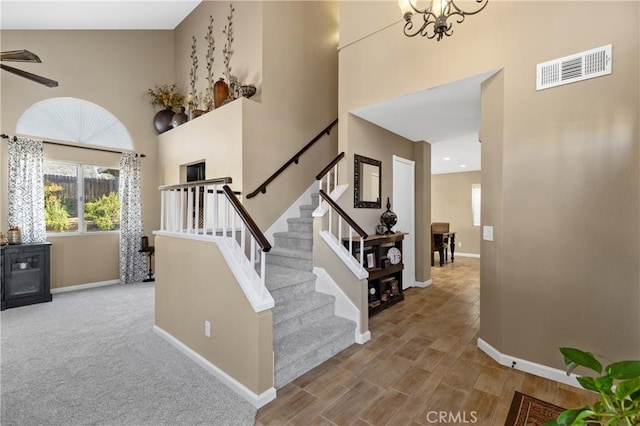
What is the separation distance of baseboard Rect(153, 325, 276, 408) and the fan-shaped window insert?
4.16 metres

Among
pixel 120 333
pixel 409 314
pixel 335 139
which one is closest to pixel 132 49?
pixel 335 139

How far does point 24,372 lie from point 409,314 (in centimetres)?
400

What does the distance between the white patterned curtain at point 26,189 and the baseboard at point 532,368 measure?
6260 millimetres

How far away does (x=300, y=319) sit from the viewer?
2908mm

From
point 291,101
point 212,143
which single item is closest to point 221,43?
point 291,101

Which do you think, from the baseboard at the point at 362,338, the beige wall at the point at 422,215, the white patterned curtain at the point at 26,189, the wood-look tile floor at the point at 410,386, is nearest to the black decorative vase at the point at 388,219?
the beige wall at the point at 422,215

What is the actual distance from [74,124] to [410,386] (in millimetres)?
6321

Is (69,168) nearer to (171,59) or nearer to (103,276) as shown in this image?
(103,276)

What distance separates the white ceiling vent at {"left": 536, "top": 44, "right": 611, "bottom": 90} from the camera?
220 cm

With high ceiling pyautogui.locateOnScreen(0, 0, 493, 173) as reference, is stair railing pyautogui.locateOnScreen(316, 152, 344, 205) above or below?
below

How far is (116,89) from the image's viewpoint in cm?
540

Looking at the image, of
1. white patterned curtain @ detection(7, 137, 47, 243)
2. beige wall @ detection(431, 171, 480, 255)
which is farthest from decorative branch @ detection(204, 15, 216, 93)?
beige wall @ detection(431, 171, 480, 255)

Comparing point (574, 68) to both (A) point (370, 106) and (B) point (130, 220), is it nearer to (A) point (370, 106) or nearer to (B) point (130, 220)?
(A) point (370, 106)

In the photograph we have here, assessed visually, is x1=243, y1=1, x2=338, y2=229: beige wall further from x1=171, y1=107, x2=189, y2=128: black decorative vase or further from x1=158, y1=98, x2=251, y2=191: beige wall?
x1=171, y1=107, x2=189, y2=128: black decorative vase
